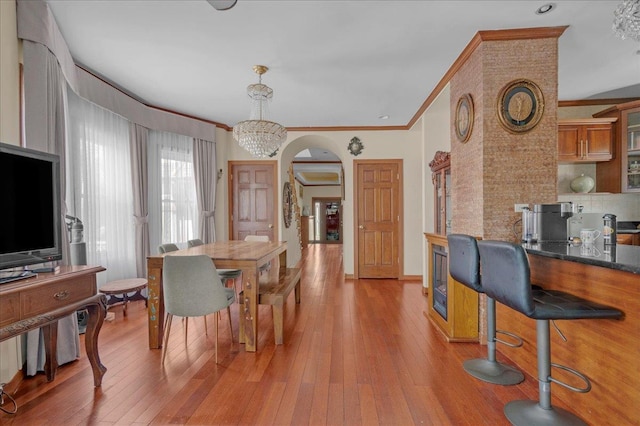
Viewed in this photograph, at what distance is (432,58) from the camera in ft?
9.96

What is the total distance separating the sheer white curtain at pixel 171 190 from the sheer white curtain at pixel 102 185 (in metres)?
0.44

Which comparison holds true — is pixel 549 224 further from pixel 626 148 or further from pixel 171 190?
pixel 171 190

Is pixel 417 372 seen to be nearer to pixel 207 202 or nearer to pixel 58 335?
pixel 58 335

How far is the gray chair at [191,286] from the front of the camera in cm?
237

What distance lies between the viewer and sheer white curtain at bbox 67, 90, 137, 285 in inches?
131

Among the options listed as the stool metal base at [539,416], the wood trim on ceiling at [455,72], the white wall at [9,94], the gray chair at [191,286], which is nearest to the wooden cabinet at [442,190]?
the wood trim on ceiling at [455,72]

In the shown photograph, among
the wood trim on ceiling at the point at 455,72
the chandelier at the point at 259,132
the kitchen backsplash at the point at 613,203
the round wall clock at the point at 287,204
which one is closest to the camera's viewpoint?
the wood trim on ceiling at the point at 455,72

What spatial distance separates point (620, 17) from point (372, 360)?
288cm

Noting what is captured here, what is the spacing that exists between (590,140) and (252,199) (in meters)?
5.38

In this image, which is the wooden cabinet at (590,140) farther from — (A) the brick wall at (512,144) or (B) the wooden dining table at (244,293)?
(B) the wooden dining table at (244,293)

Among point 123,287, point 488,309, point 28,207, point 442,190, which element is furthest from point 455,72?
point 123,287

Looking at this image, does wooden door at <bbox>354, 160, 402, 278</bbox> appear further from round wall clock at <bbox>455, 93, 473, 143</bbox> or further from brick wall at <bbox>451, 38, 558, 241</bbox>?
brick wall at <bbox>451, 38, 558, 241</bbox>

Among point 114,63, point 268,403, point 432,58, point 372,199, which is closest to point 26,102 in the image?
point 114,63

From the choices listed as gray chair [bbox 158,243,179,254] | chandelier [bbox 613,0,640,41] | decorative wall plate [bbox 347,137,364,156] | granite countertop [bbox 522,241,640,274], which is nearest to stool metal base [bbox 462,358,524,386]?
granite countertop [bbox 522,241,640,274]
